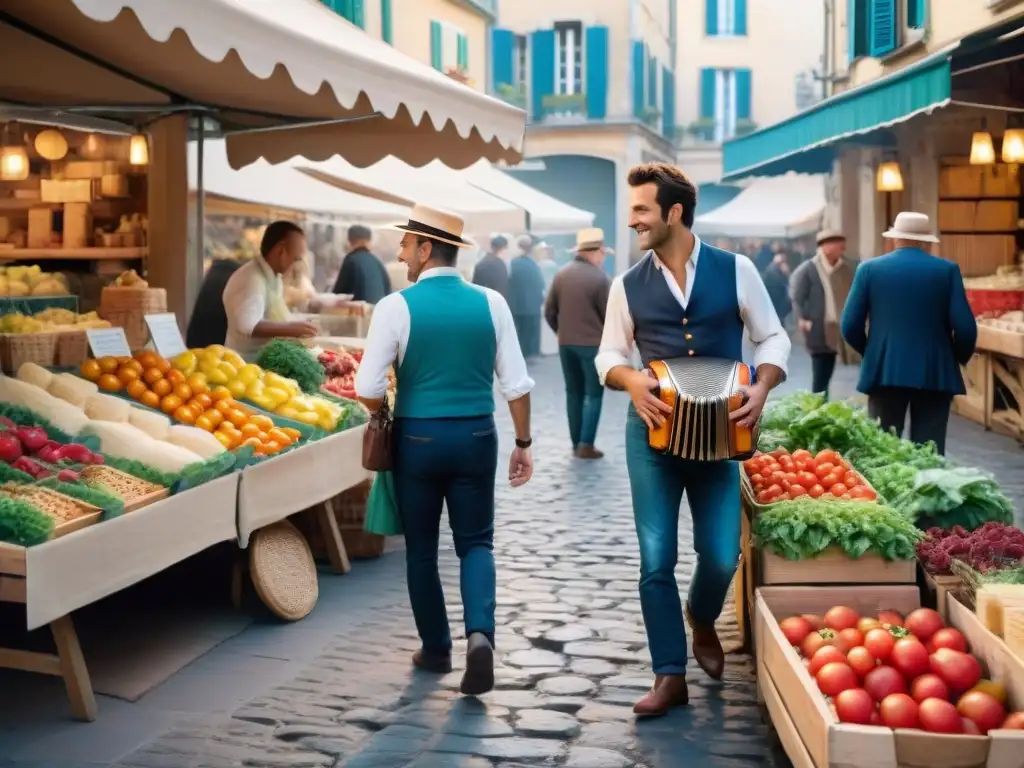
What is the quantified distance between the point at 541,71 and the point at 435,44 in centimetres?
1208

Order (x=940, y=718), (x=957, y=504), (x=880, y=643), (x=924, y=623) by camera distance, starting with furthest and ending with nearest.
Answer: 1. (x=957, y=504)
2. (x=924, y=623)
3. (x=880, y=643)
4. (x=940, y=718)

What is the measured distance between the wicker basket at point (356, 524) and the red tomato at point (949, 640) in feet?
13.4

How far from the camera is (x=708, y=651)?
5668 mm

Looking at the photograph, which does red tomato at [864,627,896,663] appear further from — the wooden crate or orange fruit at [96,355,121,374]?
orange fruit at [96,355,121,374]

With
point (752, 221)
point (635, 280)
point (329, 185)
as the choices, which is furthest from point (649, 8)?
point (635, 280)

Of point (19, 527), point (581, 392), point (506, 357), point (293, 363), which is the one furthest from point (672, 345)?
→ point (581, 392)

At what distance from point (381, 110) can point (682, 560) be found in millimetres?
2999

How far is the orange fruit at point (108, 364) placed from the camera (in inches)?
291

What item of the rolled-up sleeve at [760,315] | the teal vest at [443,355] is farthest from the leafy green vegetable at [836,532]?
the teal vest at [443,355]

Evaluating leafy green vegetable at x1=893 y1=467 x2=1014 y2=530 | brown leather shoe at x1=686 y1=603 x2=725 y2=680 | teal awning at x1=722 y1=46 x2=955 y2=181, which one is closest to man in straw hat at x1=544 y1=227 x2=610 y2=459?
teal awning at x1=722 y1=46 x2=955 y2=181

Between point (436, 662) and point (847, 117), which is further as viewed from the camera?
point (847, 117)

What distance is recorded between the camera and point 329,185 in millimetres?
16219

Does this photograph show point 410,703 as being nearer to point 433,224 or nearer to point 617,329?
point 617,329

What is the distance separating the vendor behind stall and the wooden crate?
4381 millimetres
